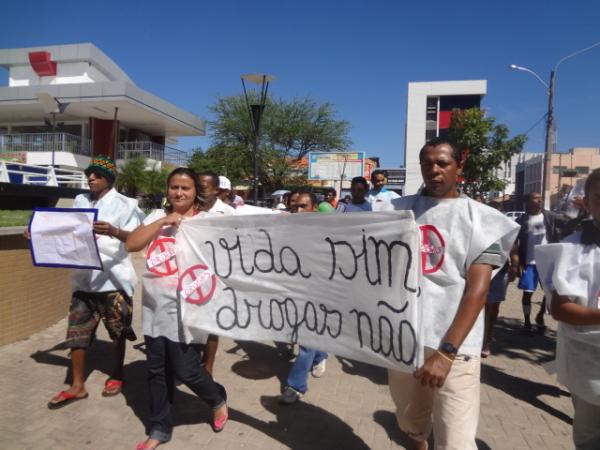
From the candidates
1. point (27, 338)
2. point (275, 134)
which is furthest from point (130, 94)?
point (27, 338)

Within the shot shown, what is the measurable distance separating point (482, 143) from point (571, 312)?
743 inches

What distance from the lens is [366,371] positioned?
14.3 feet

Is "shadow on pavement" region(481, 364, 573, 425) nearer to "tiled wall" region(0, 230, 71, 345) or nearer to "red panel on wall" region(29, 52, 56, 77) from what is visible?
"tiled wall" region(0, 230, 71, 345)

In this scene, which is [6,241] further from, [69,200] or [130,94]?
[130,94]

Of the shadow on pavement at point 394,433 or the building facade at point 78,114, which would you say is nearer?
the shadow on pavement at point 394,433

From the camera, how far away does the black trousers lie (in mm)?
2877

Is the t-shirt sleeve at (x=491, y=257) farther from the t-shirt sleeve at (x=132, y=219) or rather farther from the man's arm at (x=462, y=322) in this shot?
the t-shirt sleeve at (x=132, y=219)

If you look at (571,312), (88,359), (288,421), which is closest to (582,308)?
(571,312)

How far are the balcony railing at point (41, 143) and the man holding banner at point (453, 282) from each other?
1069 inches

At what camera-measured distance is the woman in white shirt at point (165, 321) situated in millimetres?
2852

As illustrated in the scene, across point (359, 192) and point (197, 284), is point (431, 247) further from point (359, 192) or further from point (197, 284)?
point (359, 192)

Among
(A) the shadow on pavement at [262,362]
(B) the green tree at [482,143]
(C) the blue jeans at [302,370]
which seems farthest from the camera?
(B) the green tree at [482,143]

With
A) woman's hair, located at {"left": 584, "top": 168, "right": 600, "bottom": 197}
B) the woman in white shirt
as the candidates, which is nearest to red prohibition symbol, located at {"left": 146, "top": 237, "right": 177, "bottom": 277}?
the woman in white shirt

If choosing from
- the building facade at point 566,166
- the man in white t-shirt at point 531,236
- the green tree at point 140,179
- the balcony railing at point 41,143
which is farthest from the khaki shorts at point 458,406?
the building facade at point 566,166
